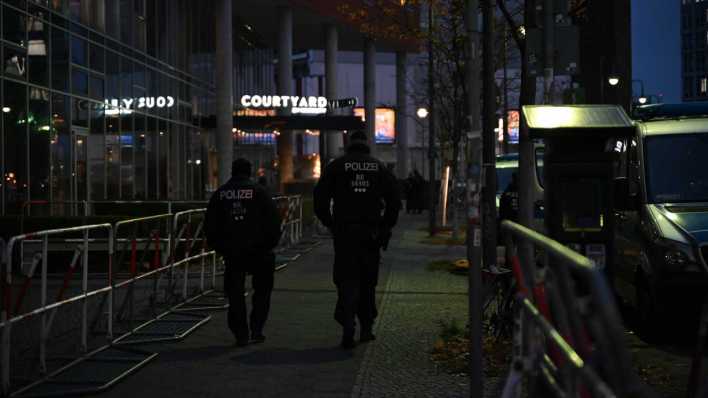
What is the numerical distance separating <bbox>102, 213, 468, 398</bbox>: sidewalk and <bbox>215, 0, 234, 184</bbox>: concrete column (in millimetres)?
24664

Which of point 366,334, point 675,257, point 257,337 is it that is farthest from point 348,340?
point 675,257

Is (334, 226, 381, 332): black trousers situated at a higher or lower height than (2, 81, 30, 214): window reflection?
lower

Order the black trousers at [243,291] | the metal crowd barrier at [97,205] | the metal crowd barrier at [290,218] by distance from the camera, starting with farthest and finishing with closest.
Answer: the metal crowd barrier at [290,218]
the metal crowd barrier at [97,205]
the black trousers at [243,291]

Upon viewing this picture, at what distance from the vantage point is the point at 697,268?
949cm

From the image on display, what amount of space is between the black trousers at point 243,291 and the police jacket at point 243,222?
10 cm

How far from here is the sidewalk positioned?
25.7 feet

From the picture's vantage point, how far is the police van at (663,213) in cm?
959

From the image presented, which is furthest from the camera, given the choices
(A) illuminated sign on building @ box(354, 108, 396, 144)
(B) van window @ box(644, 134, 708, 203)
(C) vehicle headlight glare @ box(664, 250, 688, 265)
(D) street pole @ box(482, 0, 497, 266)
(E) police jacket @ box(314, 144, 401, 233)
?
(A) illuminated sign on building @ box(354, 108, 396, 144)

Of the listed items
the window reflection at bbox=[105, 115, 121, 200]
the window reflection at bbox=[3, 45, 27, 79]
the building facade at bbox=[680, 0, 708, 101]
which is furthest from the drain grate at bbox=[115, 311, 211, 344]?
the building facade at bbox=[680, 0, 708, 101]

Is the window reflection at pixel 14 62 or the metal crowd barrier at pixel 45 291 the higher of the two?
the window reflection at pixel 14 62

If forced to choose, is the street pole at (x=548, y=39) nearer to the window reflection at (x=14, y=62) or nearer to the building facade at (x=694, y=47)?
the window reflection at (x=14, y=62)

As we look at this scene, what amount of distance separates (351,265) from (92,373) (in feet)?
8.51

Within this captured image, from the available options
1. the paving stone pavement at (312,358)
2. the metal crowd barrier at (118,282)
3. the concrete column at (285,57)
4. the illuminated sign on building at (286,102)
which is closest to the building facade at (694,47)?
the concrete column at (285,57)

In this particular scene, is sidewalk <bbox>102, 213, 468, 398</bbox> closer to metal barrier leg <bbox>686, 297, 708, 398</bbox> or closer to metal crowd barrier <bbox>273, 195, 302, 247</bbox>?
metal barrier leg <bbox>686, 297, 708, 398</bbox>
